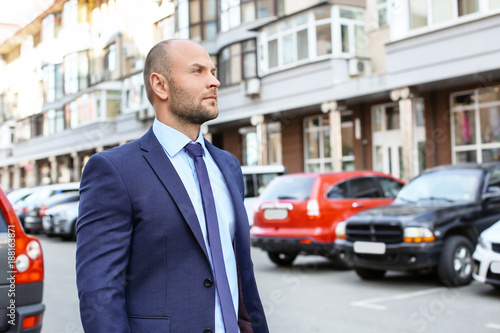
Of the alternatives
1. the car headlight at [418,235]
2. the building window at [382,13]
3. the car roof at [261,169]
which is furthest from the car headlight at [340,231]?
the building window at [382,13]

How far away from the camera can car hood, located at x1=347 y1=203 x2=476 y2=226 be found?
29.5 ft

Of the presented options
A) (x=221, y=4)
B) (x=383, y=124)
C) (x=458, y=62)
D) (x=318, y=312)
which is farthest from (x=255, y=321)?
(x=221, y=4)

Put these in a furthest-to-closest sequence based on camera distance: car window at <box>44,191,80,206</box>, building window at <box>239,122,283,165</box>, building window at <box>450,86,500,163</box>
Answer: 1. building window at <box>239,122,283,165</box>
2. car window at <box>44,191,80,206</box>
3. building window at <box>450,86,500,163</box>

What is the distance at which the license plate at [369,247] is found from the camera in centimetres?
916

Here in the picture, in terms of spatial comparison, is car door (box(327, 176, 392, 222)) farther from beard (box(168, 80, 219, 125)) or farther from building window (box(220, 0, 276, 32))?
building window (box(220, 0, 276, 32))

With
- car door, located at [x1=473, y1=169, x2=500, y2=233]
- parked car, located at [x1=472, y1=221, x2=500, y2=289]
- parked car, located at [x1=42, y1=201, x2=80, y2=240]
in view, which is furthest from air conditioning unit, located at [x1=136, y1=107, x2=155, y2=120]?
parked car, located at [x1=472, y1=221, x2=500, y2=289]

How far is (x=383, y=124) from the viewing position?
23469mm

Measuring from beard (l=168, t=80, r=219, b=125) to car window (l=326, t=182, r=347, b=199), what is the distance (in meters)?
8.91

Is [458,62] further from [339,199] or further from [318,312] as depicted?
[318,312]

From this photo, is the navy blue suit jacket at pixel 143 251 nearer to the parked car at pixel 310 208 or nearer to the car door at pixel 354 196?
the parked car at pixel 310 208

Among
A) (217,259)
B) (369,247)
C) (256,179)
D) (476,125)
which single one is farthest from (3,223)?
(476,125)

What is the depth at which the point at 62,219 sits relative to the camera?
18.8 metres

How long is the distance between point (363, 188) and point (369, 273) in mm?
2267

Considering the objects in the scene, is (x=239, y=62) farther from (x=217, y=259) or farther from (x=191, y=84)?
(x=217, y=259)
